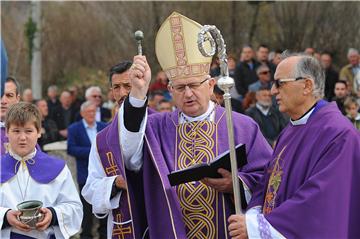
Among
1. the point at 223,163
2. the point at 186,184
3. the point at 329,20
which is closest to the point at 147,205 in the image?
the point at 186,184

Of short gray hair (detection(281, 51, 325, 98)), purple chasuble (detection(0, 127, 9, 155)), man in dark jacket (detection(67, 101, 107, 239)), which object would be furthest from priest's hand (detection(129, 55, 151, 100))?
man in dark jacket (detection(67, 101, 107, 239))

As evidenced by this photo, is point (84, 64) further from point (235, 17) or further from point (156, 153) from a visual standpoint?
point (156, 153)

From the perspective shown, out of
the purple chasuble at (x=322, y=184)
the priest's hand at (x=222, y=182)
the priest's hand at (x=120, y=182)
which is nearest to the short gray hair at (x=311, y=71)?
the purple chasuble at (x=322, y=184)

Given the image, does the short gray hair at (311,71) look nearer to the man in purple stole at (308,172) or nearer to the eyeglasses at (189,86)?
the man in purple stole at (308,172)

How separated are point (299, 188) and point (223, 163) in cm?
54

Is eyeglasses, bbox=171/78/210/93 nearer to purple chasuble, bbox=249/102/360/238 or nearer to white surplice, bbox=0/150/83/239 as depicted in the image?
purple chasuble, bbox=249/102/360/238

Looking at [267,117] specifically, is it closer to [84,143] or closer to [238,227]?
[84,143]

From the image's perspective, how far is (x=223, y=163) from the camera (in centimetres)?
443

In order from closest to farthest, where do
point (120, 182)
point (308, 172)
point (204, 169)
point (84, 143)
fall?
point (308, 172) → point (204, 169) → point (120, 182) → point (84, 143)

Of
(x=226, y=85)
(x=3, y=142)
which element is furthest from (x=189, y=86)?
(x=3, y=142)

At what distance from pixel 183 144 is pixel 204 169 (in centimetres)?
58

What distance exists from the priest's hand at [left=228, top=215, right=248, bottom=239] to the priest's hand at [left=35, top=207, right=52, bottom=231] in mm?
1357

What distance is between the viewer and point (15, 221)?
4914mm

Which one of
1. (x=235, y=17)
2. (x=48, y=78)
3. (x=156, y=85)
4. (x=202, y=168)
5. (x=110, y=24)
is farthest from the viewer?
(x=48, y=78)
